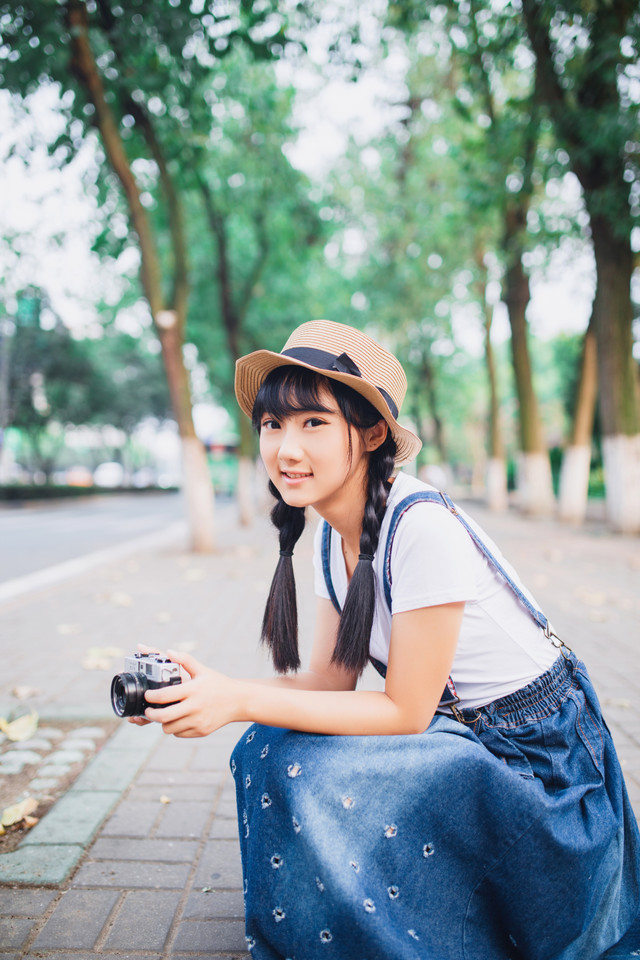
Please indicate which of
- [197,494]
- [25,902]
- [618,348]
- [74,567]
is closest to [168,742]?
[25,902]

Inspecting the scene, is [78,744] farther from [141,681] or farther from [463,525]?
[463,525]

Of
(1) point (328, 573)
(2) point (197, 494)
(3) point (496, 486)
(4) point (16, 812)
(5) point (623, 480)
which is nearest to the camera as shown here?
(1) point (328, 573)

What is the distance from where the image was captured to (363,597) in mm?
1740

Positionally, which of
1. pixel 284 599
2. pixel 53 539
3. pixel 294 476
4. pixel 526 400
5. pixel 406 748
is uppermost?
pixel 526 400

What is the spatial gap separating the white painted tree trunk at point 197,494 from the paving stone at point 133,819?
8017 millimetres

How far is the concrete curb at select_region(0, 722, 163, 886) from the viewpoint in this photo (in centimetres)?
225

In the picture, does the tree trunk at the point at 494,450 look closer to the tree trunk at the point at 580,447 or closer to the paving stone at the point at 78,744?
the tree trunk at the point at 580,447

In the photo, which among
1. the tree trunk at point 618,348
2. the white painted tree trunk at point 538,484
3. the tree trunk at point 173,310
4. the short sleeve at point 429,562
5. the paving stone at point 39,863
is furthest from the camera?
the white painted tree trunk at point 538,484

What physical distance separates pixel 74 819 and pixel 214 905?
0.73 m

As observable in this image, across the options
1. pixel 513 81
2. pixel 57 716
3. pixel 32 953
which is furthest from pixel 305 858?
pixel 513 81

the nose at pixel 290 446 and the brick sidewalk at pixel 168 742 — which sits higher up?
the nose at pixel 290 446

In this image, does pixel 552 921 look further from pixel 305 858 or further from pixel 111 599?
pixel 111 599

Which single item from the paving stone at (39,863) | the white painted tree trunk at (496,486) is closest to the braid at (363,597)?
the paving stone at (39,863)

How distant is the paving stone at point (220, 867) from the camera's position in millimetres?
2238
